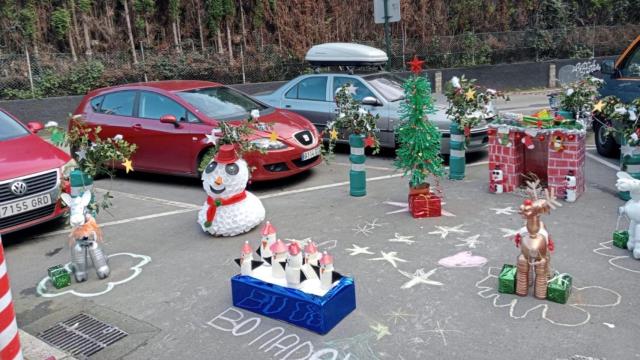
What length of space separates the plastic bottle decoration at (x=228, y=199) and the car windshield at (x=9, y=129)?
113 inches

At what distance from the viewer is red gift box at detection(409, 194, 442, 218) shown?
653cm

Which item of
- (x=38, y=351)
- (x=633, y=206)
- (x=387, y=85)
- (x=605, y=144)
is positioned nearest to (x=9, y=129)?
(x=38, y=351)

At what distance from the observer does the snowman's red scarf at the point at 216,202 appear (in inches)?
239

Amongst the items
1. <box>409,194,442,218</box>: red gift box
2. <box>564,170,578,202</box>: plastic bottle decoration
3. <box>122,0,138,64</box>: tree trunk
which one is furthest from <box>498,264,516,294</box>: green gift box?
<box>122,0,138,64</box>: tree trunk

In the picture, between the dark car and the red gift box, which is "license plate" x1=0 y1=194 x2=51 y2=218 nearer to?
the red gift box

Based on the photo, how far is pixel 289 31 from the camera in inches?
752

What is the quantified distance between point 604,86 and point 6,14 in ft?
49.0

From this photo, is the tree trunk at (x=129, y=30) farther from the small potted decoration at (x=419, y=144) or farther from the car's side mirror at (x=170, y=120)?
the small potted decoration at (x=419, y=144)

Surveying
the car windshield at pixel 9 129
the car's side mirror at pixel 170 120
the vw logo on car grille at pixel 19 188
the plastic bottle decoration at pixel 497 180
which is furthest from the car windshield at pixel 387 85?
the vw logo on car grille at pixel 19 188

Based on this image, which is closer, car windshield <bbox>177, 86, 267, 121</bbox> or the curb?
the curb

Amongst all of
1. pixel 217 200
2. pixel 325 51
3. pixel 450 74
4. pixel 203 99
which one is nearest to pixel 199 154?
pixel 203 99

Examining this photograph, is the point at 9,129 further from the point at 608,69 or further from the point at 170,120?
the point at 608,69

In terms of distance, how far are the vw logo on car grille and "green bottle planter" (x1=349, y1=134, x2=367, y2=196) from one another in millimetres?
3945

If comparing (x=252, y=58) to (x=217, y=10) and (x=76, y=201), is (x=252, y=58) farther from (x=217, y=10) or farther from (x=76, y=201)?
(x=76, y=201)
